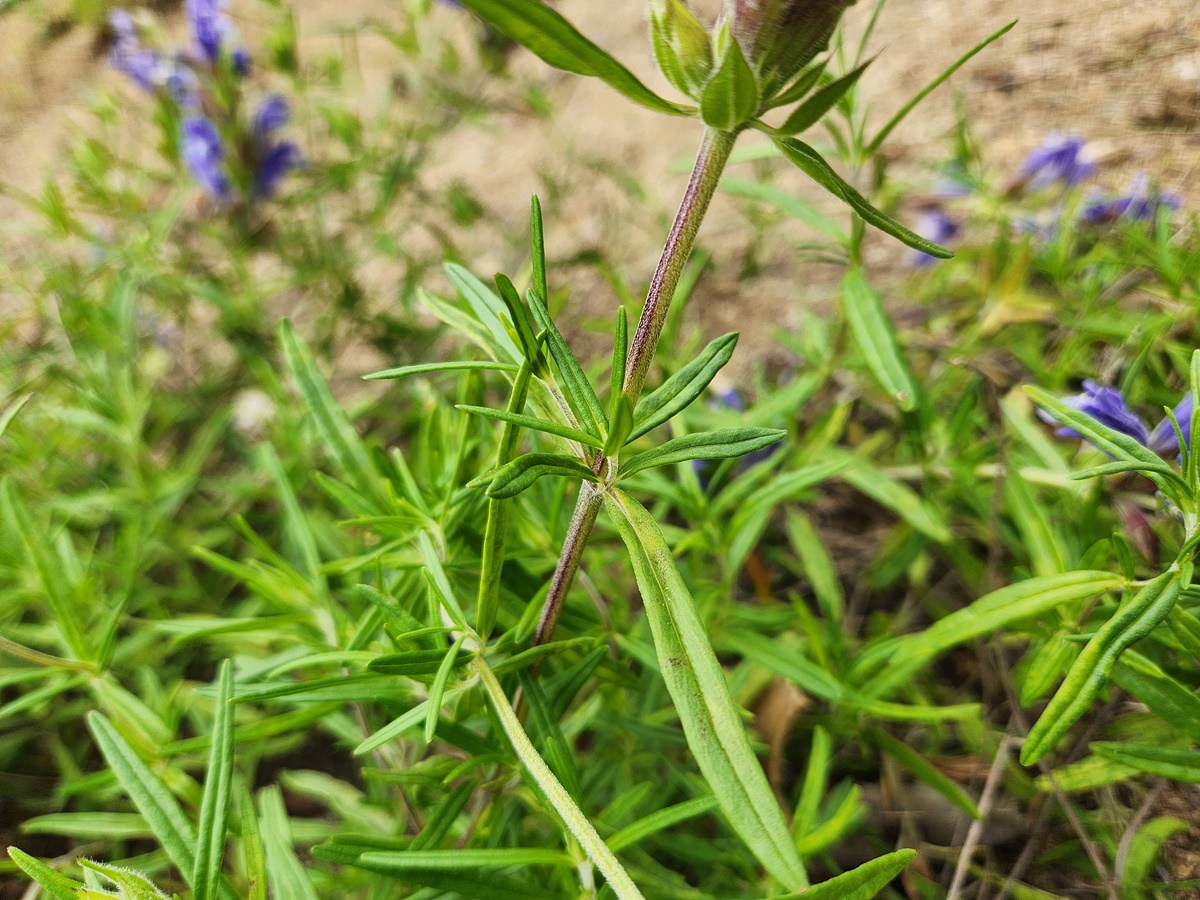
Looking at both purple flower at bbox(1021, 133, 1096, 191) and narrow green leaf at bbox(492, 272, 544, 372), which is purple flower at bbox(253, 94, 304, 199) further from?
purple flower at bbox(1021, 133, 1096, 191)

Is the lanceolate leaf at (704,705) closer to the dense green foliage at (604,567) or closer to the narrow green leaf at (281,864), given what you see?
the dense green foliage at (604,567)

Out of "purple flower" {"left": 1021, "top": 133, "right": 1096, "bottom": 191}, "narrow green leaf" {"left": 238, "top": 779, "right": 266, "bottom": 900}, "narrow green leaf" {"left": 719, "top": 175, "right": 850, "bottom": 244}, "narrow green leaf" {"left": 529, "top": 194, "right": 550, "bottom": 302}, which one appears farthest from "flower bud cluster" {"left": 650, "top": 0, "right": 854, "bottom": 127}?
"purple flower" {"left": 1021, "top": 133, "right": 1096, "bottom": 191}

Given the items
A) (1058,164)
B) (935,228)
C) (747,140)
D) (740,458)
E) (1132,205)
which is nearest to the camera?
(740,458)

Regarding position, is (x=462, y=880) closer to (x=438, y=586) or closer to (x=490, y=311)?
(x=438, y=586)

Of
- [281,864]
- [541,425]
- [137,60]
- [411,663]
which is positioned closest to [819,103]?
[541,425]

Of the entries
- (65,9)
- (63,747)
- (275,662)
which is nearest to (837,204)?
(275,662)
